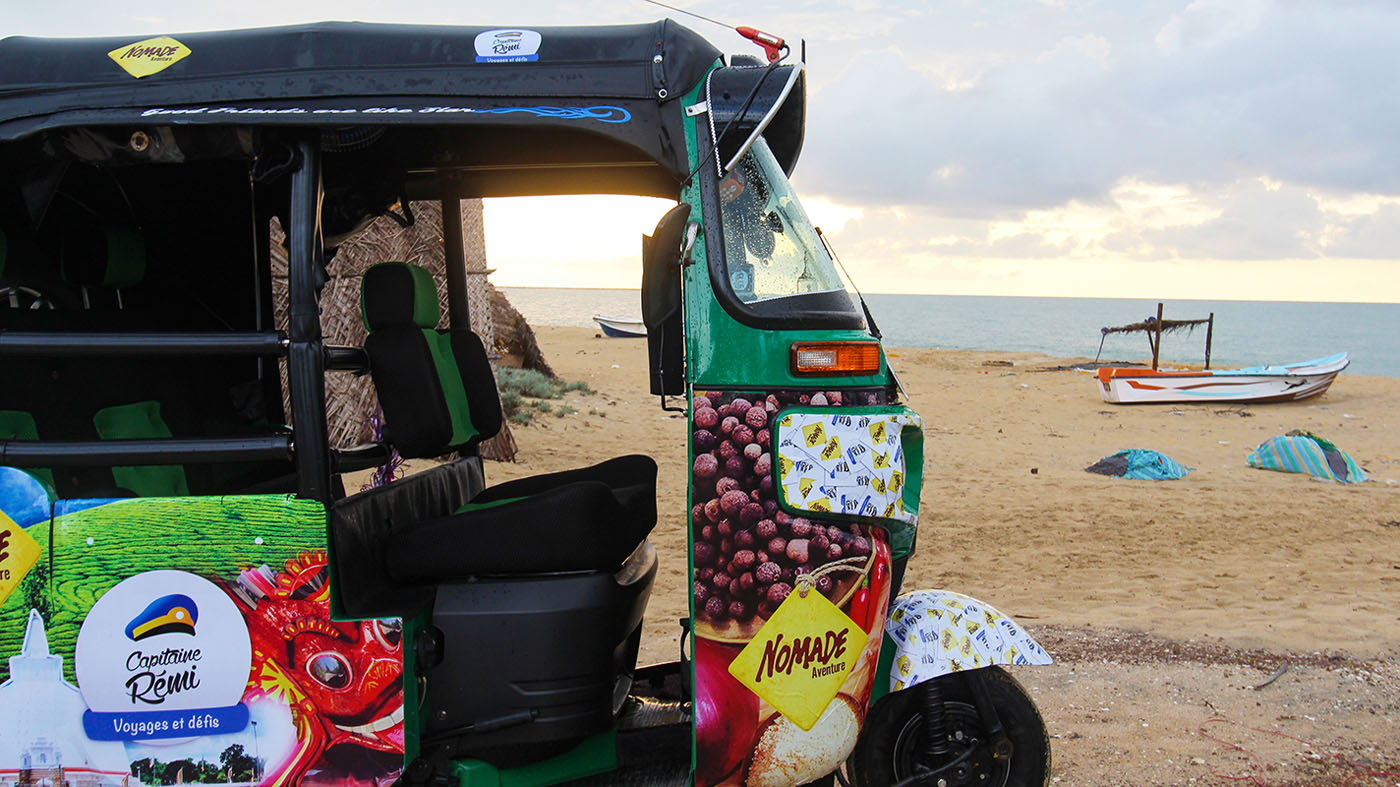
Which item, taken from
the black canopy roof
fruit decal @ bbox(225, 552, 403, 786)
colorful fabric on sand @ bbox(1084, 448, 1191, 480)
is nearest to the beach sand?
colorful fabric on sand @ bbox(1084, 448, 1191, 480)

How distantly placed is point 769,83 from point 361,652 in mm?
2036

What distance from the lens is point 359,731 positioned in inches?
111

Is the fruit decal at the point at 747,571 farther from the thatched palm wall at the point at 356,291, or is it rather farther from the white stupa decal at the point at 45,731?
the thatched palm wall at the point at 356,291

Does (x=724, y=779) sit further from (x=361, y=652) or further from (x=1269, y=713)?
(x=1269, y=713)

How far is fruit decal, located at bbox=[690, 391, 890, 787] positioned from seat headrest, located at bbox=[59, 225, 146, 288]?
8.14 ft

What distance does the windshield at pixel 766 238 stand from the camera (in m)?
3.04

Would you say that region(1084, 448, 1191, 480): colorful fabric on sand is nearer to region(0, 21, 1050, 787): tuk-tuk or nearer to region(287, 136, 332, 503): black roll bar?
region(0, 21, 1050, 787): tuk-tuk

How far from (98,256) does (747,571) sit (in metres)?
2.79

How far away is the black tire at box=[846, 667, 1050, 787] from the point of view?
3.30 metres

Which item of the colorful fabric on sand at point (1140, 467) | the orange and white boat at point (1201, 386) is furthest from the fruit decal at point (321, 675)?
the orange and white boat at point (1201, 386)

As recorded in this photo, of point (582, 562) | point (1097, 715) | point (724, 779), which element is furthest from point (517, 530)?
point (1097, 715)

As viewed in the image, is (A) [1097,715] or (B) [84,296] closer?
(B) [84,296]

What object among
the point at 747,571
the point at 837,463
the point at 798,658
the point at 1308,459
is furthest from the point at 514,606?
the point at 1308,459

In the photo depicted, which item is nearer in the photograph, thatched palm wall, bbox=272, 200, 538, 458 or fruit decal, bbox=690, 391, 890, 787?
fruit decal, bbox=690, 391, 890, 787
